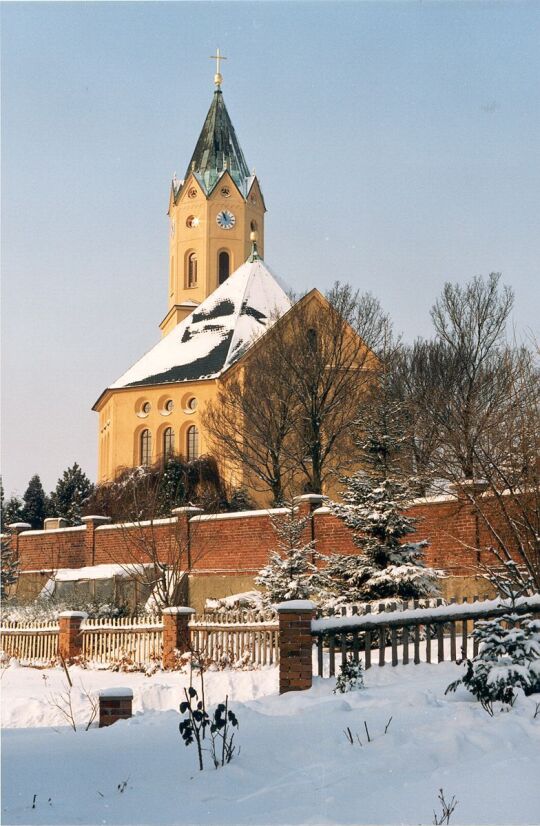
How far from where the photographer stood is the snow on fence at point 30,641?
765 inches

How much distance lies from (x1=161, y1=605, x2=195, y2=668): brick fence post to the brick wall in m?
4.37

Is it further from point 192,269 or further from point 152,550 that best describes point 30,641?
point 192,269

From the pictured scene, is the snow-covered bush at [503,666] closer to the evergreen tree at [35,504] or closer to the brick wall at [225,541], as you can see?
the brick wall at [225,541]

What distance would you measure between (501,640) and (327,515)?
522 inches

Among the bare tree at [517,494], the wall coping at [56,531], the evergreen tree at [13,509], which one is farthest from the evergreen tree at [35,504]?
the bare tree at [517,494]

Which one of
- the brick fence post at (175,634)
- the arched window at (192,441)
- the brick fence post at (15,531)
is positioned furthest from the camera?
the arched window at (192,441)

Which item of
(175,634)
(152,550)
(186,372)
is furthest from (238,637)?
(186,372)

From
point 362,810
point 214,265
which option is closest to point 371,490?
point 362,810

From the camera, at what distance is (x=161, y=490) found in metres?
33.4

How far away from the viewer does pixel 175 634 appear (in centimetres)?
1644

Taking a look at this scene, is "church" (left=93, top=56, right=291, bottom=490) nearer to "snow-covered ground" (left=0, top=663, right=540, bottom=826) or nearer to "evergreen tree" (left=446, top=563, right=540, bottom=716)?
"evergreen tree" (left=446, top=563, right=540, bottom=716)

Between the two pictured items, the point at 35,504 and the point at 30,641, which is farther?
the point at 35,504

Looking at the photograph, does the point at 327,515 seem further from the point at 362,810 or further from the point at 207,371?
the point at 207,371

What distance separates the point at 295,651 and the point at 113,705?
2473 mm
